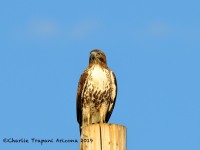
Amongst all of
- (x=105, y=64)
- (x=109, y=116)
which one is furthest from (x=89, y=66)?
(x=109, y=116)

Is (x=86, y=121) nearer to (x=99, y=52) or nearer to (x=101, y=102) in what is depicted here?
(x=101, y=102)

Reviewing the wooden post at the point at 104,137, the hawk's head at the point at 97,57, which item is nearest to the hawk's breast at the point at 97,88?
the hawk's head at the point at 97,57

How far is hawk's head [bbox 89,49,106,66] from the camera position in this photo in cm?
1325

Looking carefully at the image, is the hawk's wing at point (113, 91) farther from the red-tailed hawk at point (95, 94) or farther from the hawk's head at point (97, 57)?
the hawk's head at point (97, 57)

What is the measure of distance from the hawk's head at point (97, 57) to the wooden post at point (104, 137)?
5240mm

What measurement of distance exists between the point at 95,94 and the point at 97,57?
3.28 feet

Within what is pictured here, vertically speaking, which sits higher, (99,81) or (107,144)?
(99,81)

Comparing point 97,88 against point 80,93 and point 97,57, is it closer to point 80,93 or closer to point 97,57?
point 80,93

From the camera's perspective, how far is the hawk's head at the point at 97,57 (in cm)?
1325

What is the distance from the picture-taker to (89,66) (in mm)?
13258

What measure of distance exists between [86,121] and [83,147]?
513cm

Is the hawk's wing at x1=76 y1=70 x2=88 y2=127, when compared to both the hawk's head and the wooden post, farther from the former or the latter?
the wooden post

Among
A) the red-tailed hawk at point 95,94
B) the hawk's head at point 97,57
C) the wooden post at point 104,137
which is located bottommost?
the wooden post at point 104,137

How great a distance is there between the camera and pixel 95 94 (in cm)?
1265
